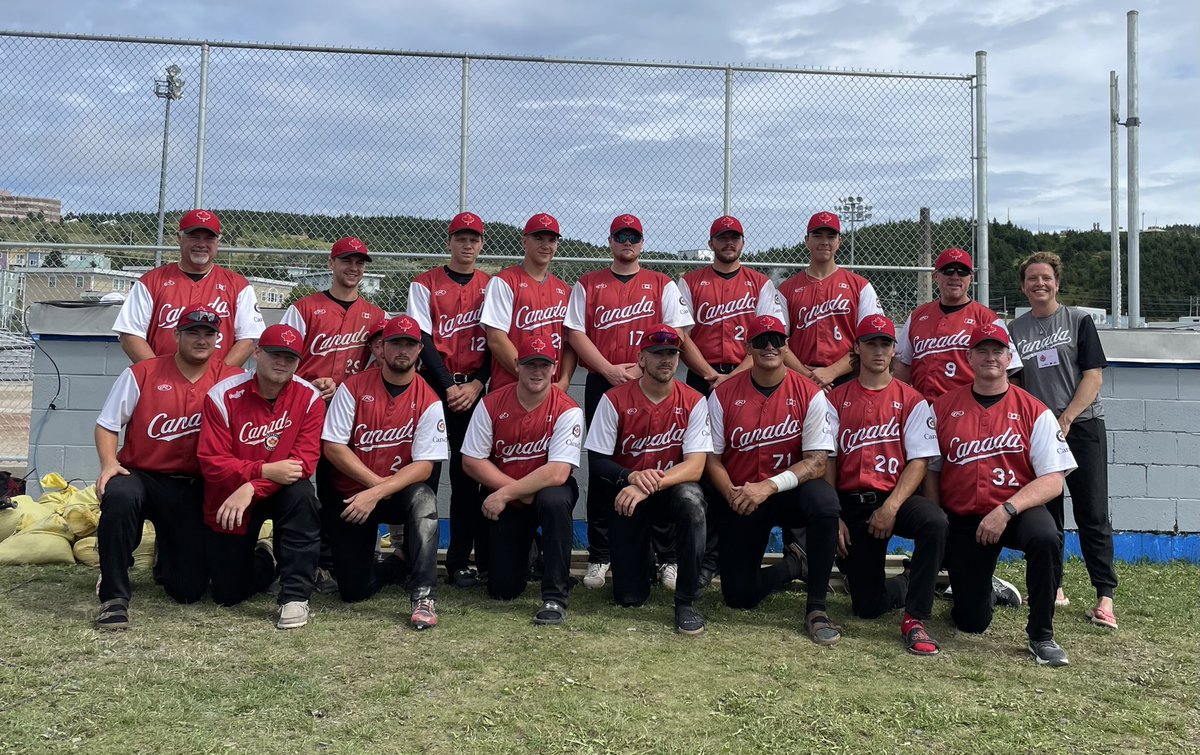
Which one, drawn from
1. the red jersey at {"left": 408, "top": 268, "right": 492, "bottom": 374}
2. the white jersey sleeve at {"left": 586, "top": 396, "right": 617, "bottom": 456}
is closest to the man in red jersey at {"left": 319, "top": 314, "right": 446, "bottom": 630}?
the red jersey at {"left": 408, "top": 268, "right": 492, "bottom": 374}

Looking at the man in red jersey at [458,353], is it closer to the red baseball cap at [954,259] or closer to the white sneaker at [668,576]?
the white sneaker at [668,576]

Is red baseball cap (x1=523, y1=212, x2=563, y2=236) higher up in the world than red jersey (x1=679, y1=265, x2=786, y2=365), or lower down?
higher up

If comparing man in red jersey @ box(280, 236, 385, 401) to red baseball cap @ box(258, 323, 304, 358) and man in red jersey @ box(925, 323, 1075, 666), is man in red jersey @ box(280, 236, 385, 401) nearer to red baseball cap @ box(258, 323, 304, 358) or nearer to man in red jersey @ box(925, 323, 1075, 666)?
red baseball cap @ box(258, 323, 304, 358)

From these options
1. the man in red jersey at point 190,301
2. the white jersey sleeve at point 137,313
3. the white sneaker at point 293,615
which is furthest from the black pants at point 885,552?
the white jersey sleeve at point 137,313

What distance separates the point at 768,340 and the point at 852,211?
7.41 ft

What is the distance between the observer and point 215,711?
3.21 metres

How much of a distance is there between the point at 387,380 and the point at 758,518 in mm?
2089

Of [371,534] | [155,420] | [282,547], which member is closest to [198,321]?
[155,420]

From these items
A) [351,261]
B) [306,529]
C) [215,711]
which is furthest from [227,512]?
[351,261]

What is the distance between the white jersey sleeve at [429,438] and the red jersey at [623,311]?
1.01 m

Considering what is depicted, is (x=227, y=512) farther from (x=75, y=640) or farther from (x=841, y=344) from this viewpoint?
(x=841, y=344)

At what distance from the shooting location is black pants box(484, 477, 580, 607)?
4535 millimetres

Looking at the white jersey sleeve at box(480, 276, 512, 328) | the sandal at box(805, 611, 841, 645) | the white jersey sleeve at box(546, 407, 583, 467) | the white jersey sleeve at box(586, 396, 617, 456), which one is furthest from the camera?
the white jersey sleeve at box(480, 276, 512, 328)

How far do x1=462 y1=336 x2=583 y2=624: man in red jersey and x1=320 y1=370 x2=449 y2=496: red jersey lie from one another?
0.22 meters
